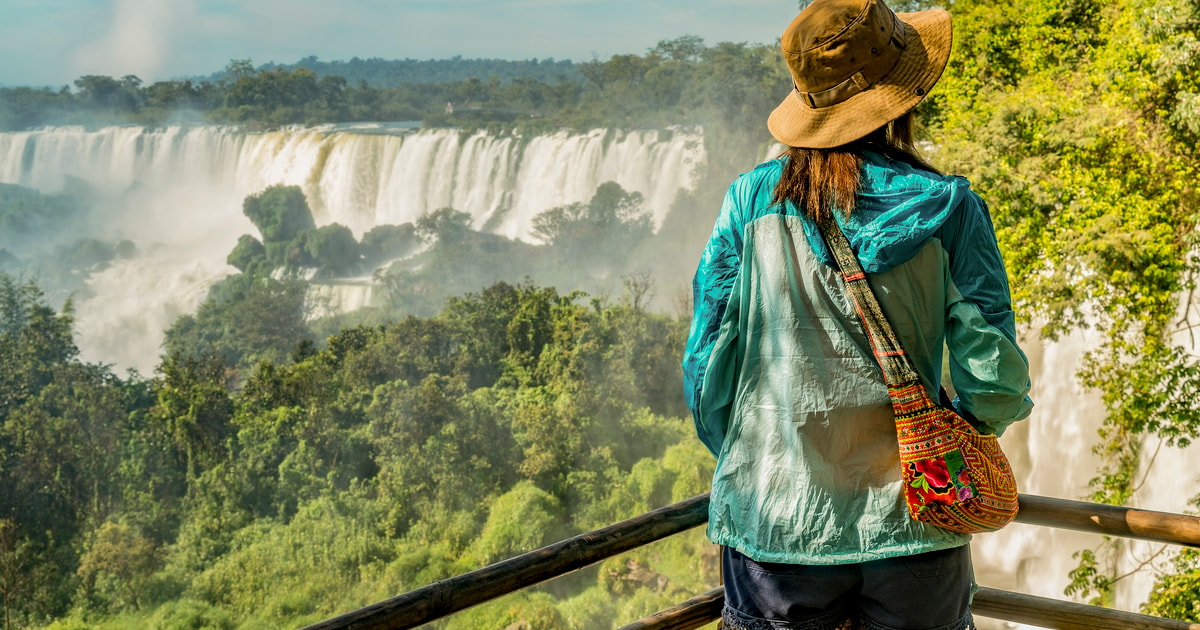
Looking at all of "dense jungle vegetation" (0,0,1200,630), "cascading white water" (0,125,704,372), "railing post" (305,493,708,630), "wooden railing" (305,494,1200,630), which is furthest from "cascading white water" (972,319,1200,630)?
"cascading white water" (0,125,704,372)

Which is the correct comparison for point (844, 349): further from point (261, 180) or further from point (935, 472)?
point (261, 180)

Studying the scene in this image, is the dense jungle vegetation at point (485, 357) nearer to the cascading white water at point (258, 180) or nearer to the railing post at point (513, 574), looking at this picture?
the cascading white water at point (258, 180)

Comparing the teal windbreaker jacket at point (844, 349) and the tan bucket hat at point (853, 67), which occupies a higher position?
the tan bucket hat at point (853, 67)

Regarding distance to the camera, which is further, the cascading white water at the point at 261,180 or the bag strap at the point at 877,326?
the cascading white water at the point at 261,180

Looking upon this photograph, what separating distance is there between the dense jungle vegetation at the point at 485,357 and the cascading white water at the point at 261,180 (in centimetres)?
63

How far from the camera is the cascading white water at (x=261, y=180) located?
22391mm

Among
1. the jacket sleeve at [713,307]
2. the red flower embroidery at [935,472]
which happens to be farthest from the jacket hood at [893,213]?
the red flower embroidery at [935,472]

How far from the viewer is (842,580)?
1.10 m

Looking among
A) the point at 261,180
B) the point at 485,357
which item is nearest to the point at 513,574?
the point at 485,357

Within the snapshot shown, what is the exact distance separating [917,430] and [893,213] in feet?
0.79

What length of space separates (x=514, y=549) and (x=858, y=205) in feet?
47.9

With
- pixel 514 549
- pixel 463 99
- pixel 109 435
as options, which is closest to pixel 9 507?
pixel 109 435

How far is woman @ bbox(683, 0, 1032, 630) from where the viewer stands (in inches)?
41.4

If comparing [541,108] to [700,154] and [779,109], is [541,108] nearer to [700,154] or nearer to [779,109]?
[700,154]
